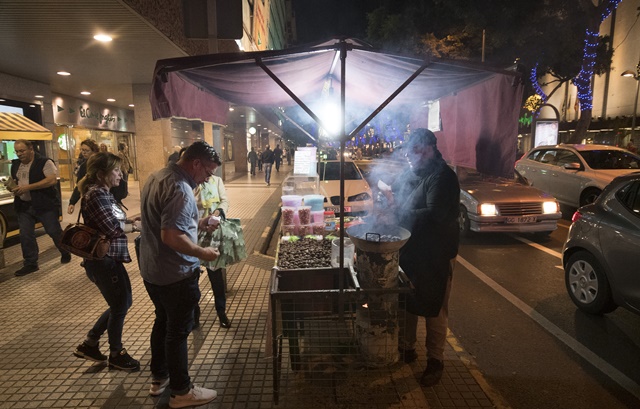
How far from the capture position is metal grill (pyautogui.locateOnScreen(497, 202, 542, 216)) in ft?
25.3

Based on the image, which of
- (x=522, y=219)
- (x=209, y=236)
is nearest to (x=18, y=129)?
(x=209, y=236)

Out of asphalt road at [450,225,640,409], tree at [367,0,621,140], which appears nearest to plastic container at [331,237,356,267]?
asphalt road at [450,225,640,409]

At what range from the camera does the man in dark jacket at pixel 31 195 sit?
5.82 m

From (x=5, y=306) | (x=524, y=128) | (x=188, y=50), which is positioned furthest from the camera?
(x=524, y=128)

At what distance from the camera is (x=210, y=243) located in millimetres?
4133

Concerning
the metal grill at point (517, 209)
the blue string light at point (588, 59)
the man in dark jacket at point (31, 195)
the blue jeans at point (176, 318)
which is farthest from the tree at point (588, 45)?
the man in dark jacket at point (31, 195)

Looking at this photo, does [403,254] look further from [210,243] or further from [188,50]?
[188,50]

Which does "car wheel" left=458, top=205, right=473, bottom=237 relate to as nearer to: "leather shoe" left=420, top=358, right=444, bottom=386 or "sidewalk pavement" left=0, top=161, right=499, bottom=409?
"sidewalk pavement" left=0, top=161, right=499, bottom=409

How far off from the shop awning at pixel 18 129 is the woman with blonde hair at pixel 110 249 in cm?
552

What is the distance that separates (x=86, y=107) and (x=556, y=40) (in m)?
21.7

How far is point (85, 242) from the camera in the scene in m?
3.15

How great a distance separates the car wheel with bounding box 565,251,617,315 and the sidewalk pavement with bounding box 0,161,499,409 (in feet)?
5.98

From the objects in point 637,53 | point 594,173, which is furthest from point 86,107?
point 637,53

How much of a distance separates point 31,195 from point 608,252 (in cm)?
772
